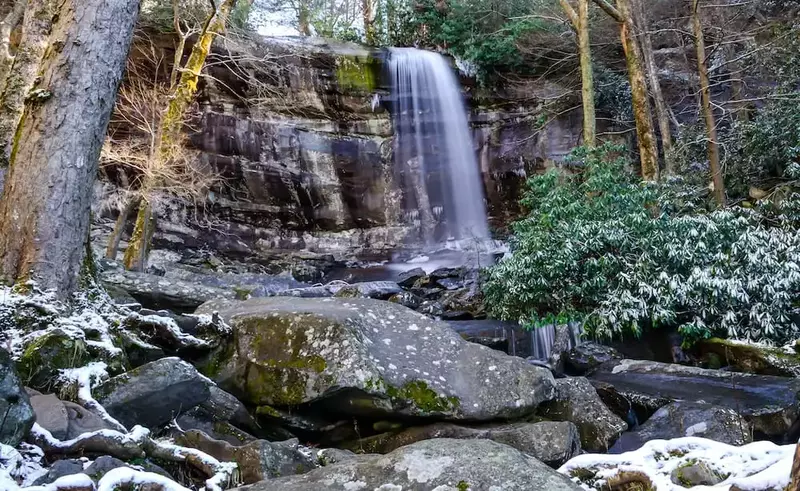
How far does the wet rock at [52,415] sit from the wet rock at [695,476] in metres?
2.92

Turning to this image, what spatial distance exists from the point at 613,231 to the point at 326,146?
36.4 feet

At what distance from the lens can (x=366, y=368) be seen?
3.96 m

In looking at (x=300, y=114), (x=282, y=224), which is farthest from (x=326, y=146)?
(x=282, y=224)

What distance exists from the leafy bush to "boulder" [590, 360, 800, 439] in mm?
1052

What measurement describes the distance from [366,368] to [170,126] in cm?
868

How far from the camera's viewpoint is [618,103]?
1596 centimetres

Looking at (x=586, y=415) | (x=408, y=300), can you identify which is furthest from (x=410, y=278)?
(x=586, y=415)

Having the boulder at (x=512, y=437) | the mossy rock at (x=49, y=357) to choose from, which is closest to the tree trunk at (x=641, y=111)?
the boulder at (x=512, y=437)

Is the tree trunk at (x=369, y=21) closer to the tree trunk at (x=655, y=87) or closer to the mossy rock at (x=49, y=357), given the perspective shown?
the tree trunk at (x=655, y=87)

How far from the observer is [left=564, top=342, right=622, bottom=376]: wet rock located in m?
7.27

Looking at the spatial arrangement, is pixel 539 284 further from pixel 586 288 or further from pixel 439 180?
pixel 439 180

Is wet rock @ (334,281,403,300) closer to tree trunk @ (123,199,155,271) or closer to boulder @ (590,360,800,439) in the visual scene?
tree trunk @ (123,199,155,271)

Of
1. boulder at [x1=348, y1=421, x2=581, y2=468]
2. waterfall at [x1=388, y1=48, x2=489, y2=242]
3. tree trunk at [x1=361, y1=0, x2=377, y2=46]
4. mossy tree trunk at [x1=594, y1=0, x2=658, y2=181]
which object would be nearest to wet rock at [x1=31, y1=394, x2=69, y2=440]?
boulder at [x1=348, y1=421, x2=581, y2=468]

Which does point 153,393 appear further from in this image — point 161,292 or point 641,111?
point 641,111
